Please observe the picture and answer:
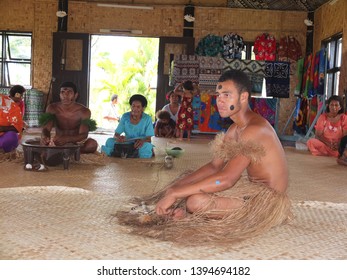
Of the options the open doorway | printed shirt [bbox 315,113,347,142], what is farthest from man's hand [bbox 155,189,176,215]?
the open doorway

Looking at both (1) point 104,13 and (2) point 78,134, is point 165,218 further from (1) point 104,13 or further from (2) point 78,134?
(1) point 104,13

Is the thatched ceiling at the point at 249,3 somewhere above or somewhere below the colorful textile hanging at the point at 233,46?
above

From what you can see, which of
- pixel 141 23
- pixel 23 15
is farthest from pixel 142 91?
pixel 23 15

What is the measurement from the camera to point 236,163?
7.87 ft

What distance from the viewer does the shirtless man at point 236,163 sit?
2.36 m

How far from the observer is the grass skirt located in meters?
2.32

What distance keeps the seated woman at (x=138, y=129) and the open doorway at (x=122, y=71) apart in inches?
286

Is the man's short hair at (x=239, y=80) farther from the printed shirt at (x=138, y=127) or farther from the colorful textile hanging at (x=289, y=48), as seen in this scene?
the colorful textile hanging at (x=289, y=48)

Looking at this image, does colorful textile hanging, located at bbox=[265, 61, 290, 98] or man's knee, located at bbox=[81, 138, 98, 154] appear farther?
colorful textile hanging, located at bbox=[265, 61, 290, 98]

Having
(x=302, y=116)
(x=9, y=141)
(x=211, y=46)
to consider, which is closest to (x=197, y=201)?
(x=9, y=141)

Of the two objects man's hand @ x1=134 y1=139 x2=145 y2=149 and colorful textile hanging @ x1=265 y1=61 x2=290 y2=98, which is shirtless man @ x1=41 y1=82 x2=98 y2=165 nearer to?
man's hand @ x1=134 y1=139 x2=145 y2=149

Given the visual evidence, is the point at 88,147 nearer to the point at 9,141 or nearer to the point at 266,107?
the point at 9,141

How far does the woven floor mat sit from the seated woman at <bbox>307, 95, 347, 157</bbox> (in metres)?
3.52

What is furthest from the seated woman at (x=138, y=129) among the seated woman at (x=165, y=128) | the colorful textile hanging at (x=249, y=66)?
the colorful textile hanging at (x=249, y=66)
